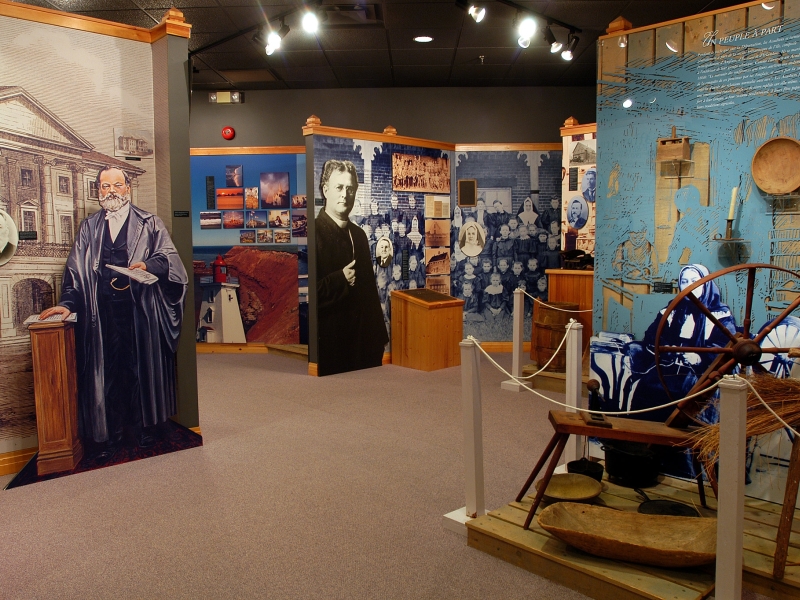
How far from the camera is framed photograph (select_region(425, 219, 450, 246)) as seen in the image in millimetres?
8945

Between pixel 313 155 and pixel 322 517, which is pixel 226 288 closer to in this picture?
pixel 313 155

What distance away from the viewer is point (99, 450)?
4.79 meters

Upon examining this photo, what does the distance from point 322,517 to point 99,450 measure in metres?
1.89

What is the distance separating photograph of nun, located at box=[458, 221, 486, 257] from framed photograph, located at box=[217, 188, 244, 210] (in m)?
3.03

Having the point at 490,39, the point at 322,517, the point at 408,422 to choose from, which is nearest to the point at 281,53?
the point at 490,39

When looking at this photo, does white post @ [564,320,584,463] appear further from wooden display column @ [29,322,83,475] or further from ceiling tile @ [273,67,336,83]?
ceiling tile @ [273,67,336,83]

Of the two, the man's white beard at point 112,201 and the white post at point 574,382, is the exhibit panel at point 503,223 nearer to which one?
the white post at point 574,382

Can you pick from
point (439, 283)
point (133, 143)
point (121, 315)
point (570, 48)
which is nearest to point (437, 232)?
point (439, 283)

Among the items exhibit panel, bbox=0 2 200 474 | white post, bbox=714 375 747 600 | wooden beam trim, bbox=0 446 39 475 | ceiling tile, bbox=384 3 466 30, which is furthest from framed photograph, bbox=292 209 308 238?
white post, bbox=714 375 747 600

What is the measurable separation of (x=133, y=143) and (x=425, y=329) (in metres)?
4.11

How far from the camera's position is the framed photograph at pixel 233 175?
30.4 feet

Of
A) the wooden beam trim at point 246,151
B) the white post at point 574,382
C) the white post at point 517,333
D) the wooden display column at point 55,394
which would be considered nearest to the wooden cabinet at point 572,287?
the white post at point 517,333

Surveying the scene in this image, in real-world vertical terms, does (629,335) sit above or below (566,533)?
above

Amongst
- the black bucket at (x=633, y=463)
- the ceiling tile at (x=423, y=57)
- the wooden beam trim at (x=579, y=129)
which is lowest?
the black bucket at (x=633, y=463)
